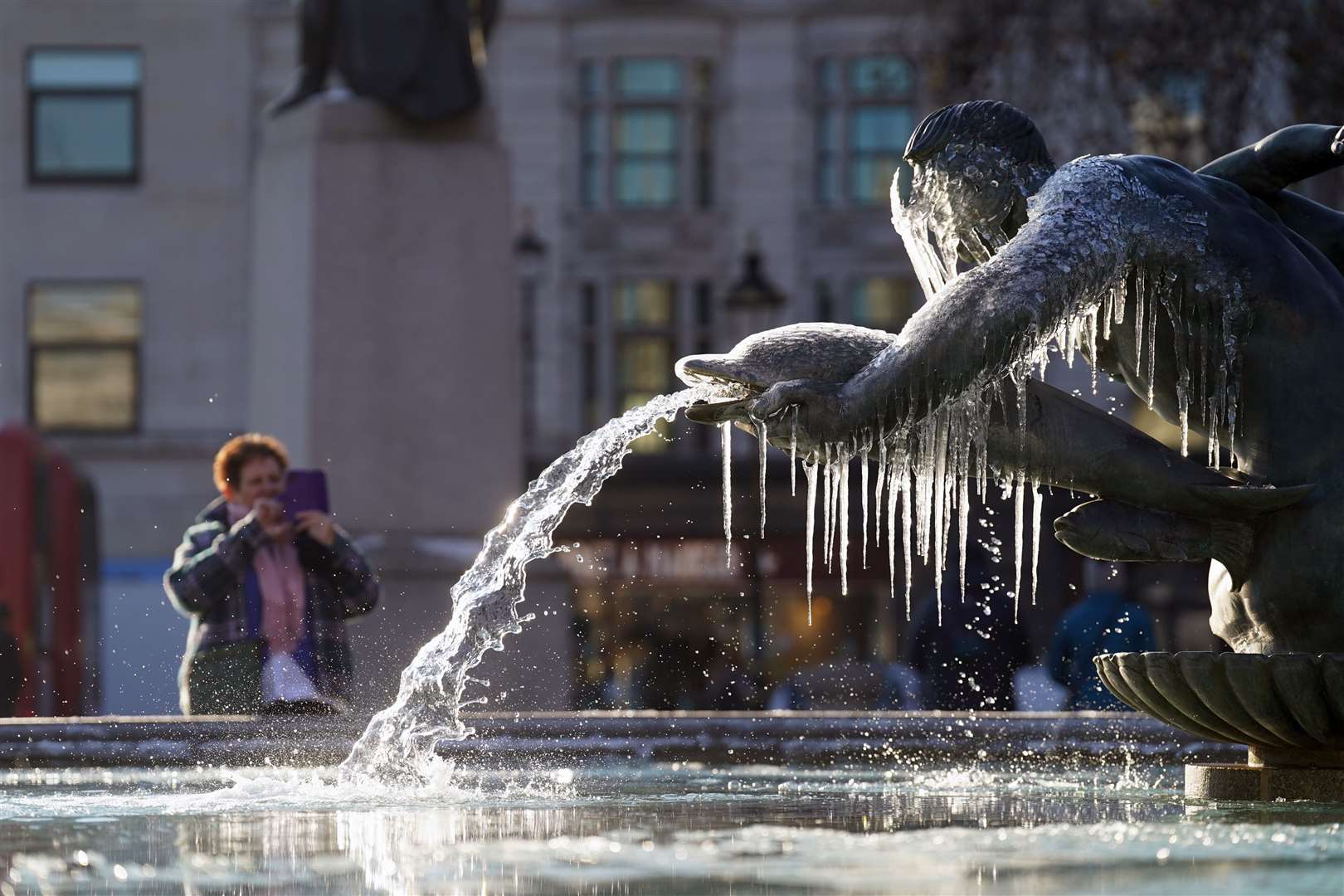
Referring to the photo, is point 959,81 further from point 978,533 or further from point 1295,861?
point 1295,861

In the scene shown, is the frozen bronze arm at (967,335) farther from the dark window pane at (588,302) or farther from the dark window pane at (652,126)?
the dark window pane at (652,126)

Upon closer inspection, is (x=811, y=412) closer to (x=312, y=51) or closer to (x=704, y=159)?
(x=312, y=51)

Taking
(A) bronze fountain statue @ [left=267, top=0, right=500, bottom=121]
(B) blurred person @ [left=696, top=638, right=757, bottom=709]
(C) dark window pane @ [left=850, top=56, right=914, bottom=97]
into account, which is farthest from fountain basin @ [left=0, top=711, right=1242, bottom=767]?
(C) dark window pane @ [left=850, top=56, right=914, bottom=97]

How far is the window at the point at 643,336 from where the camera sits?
1288 inches

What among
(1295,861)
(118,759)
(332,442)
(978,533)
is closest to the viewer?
(1295,861)

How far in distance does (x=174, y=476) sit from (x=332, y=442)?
63.5 ft

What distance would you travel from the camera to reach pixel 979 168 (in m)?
4.11

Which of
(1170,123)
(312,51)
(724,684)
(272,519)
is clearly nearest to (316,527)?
(272,519)

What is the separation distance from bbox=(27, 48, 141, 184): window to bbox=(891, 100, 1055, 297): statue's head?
30234 millimetres

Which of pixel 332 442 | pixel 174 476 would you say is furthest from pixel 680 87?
pixel 332 442

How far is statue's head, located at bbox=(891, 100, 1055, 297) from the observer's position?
409cm

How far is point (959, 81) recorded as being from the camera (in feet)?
73.0

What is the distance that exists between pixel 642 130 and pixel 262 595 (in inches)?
1009

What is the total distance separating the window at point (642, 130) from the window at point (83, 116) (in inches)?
244
